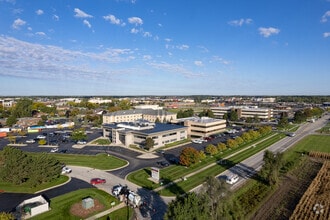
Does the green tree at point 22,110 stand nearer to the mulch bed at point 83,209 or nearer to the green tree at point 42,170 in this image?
the green tree at point 42,170

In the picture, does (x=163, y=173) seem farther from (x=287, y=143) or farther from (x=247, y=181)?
(x=287, y=143)

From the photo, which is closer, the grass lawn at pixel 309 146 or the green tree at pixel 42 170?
the green tree at pixel 42 170

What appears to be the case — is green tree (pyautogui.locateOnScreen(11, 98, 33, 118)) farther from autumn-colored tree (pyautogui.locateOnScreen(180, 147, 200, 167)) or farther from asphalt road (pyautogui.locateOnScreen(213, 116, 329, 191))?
asphalt road (pyautogui.locateOnScreen(213, 116, 329, 191))

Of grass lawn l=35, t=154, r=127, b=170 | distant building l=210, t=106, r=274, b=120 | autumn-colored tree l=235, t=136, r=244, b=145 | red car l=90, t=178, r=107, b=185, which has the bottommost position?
grass lawn l=35, t=154, r=127, b=170

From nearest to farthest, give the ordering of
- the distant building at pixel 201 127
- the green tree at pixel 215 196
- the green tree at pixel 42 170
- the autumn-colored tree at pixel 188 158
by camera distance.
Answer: the green tree at pixel 215 196 < the green tree at pixel 42 170 < the autumn-colored tree at pixel 188 158 < the distant building at pixel 201 127

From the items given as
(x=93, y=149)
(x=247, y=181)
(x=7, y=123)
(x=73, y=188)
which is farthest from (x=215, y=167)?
(x=7, y=123)

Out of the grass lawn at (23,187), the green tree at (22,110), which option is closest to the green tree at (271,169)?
the grass lawn at (23,187)

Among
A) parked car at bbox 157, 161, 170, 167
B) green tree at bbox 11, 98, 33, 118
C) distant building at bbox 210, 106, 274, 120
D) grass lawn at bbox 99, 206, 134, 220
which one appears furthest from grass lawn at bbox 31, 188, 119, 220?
distant building at bbox 210, 106, 274, 120
